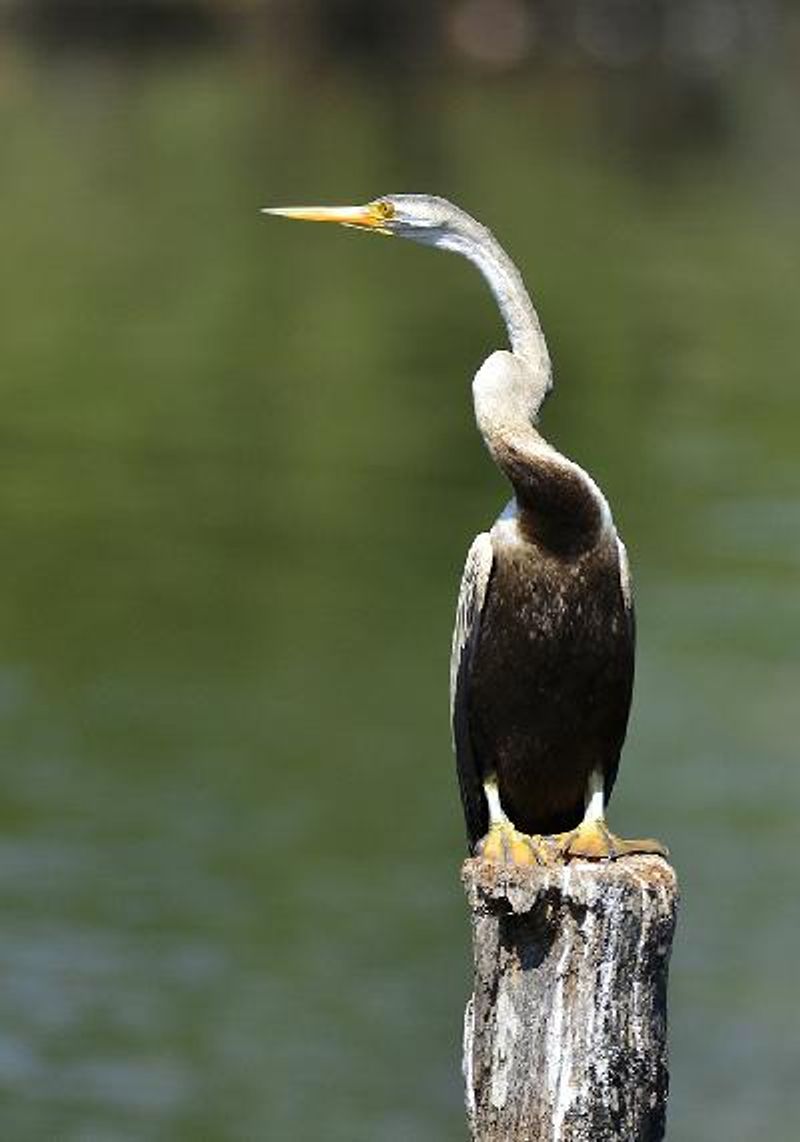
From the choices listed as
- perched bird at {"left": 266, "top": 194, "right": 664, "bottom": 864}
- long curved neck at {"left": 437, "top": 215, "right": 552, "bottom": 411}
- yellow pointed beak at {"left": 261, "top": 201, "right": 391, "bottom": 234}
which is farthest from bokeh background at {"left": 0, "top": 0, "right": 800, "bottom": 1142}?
long curved neck at {"left": 437, "top": 215, "right": 552, "bottom": 411}

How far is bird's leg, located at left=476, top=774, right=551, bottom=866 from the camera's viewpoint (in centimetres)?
592

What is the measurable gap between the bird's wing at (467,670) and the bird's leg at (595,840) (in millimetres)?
256

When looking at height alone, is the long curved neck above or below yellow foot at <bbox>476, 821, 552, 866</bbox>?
above

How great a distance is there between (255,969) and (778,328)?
54.3 ft

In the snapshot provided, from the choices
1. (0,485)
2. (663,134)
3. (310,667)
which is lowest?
(310,667)

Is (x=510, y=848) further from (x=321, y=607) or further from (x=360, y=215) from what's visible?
(x=321, y=607)

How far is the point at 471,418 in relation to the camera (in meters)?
21.6

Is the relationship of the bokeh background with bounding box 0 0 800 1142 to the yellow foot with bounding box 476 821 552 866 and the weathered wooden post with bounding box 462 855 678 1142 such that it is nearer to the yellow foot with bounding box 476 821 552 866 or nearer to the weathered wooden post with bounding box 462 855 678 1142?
the yellow foot with bounding box 476 821 552 866

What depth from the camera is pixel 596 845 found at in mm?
6000

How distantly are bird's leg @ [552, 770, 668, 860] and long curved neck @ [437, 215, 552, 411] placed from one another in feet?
3.01

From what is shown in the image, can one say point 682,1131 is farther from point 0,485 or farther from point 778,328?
point 778,328

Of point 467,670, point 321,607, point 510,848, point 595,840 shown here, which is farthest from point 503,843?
point 321,607

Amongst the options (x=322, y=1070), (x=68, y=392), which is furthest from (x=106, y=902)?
(x=68, y=392)

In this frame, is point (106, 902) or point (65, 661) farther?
point (65, 661)
